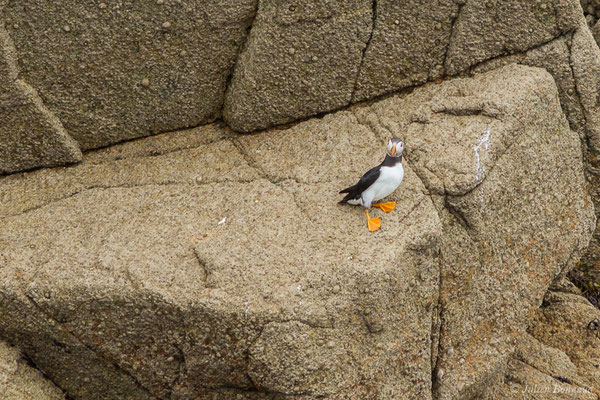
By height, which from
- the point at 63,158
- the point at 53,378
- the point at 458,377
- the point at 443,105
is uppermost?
the point at 443,105

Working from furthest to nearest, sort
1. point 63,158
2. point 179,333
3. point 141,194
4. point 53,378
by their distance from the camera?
1. point 63,158
2. point 141,194
3. point 53,378
4. point 179,333

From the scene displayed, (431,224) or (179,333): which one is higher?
(431,224)

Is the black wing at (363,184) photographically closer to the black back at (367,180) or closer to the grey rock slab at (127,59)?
the black back at (367,180)

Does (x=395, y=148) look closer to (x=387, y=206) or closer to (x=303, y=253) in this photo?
(x=387, y=206)

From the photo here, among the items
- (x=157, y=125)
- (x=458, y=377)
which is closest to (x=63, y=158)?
(x=157, y=125)

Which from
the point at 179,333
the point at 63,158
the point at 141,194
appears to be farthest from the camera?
the point at 63,158

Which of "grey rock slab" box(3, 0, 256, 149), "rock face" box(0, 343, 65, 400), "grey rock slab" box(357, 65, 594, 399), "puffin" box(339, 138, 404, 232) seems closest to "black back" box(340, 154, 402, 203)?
"puffin" box(339, 138, 404, 232)

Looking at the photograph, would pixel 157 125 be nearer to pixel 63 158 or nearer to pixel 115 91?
pixel 115 91

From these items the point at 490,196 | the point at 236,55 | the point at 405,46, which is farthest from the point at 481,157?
the point at 236,55
